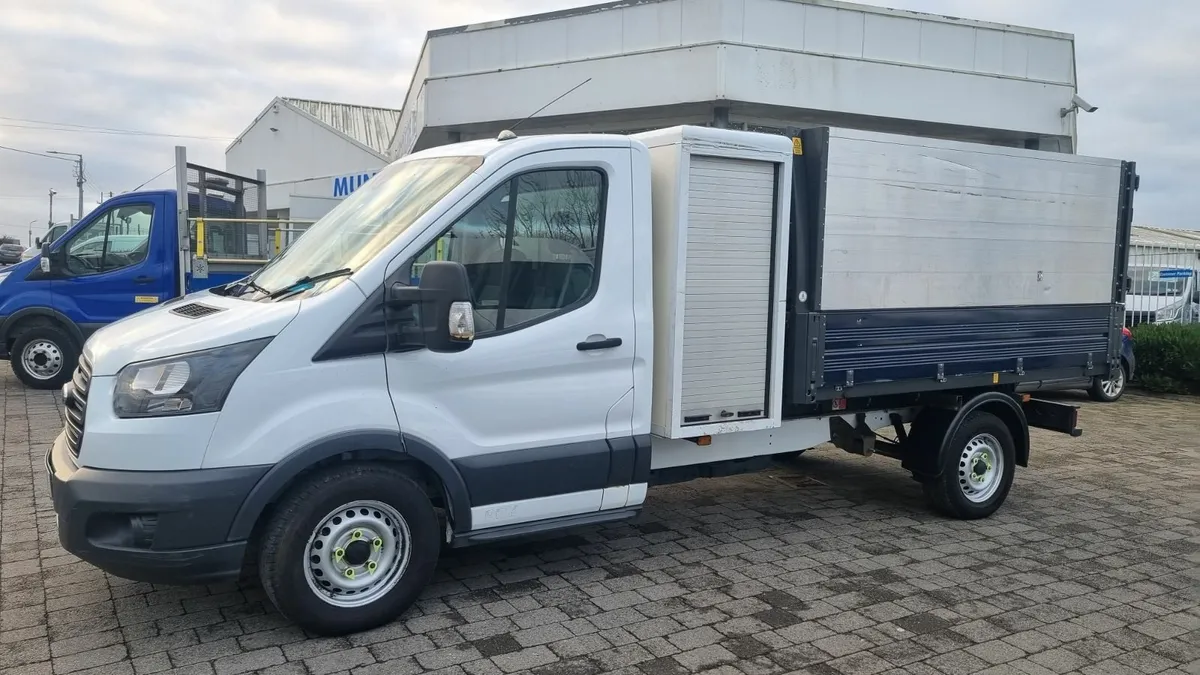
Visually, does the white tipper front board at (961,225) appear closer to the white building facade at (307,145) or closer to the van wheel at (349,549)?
the van wheel at (349,549)

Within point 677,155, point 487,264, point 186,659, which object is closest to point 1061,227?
point 677,155

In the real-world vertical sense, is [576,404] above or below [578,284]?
below

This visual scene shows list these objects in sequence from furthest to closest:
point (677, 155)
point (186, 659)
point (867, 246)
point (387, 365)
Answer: point (867, 246)
point (677, 155)
point (387, 365)
point (186, 659)

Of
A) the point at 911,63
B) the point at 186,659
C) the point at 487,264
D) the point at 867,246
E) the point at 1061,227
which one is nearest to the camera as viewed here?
the point at 186,659

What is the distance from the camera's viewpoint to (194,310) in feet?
15.2

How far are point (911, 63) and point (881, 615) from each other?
11429 millimetres

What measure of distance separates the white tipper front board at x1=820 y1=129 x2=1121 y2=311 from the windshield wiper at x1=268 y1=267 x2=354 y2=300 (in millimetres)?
2900

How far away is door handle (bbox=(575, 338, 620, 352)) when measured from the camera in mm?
4895

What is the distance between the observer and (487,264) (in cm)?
475

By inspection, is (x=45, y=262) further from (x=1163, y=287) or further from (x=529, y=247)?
(x=1163, y=287)

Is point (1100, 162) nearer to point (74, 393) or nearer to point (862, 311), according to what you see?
point (862, 311)

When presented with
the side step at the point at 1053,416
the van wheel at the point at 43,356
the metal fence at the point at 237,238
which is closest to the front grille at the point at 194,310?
the side step at the point at 1053,416

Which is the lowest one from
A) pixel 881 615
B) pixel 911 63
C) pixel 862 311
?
pixel 881 615

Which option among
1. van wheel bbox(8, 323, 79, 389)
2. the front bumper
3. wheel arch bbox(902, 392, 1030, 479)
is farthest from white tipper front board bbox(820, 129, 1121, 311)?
van wheel bbox(8, 323, 79, 389)
